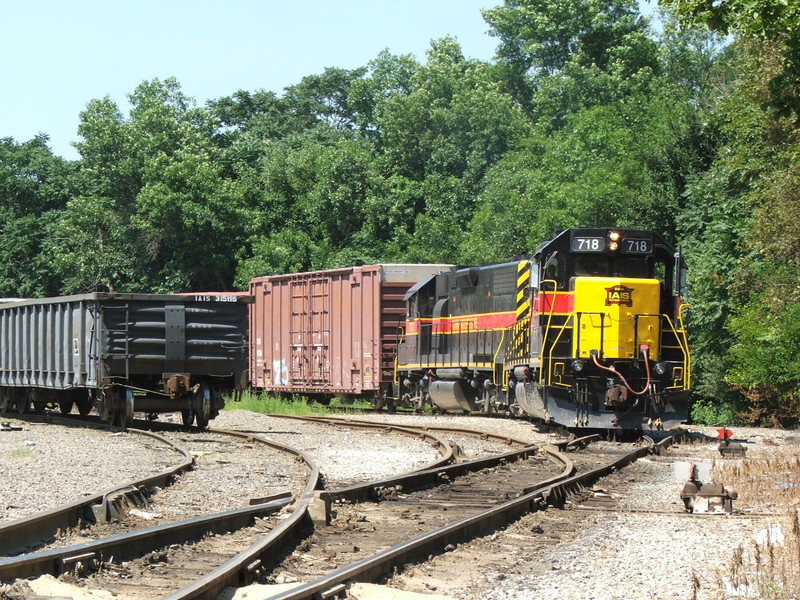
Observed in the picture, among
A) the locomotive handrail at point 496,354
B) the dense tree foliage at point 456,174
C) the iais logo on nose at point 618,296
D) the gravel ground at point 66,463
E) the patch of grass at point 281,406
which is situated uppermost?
the dense tree foliage at point 456,174

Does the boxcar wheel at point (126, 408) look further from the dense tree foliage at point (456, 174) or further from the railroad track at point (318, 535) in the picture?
the dense tree foliage at point (456, 174)

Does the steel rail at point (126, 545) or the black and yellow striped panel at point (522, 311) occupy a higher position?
the black and yellow striped panel at point (522, 311)

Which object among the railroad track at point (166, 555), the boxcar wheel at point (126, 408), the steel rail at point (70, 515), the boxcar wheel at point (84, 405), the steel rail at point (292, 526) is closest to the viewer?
the steel rail at point (292, 526)

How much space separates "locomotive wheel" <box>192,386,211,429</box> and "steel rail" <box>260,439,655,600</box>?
29.4ft

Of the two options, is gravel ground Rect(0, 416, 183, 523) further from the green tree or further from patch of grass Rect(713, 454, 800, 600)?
the green tree

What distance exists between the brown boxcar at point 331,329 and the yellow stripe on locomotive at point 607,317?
35.1ft

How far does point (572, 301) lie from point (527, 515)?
8510mm

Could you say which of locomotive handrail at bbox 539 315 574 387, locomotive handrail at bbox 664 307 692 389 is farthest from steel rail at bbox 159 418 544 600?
locomotive handrail at bbox 664 307 692 389

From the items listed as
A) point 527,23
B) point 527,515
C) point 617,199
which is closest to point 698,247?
point 617,199

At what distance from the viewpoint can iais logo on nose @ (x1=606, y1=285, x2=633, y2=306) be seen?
58.2ft

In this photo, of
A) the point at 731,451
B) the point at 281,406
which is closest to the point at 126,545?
the point at 731,451

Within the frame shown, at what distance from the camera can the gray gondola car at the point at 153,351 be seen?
1936 centimetres

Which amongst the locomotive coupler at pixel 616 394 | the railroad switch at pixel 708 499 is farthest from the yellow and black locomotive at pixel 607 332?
the railroad switch at pixel 708 499

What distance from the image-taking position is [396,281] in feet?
93.8
